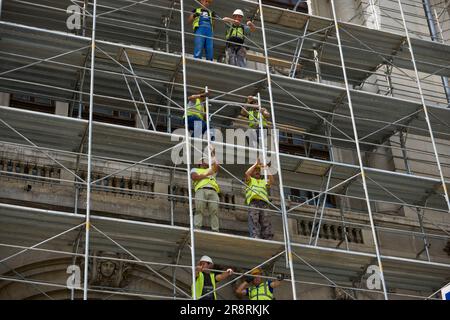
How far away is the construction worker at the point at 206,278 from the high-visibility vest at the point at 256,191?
168cm

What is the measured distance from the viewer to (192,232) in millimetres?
16547

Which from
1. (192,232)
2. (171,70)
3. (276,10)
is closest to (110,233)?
(192,232)

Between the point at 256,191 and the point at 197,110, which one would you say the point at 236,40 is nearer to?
the point at 197,110

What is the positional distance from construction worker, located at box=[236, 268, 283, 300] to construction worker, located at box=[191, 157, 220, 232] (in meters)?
1.17

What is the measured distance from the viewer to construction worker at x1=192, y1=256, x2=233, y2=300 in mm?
16609

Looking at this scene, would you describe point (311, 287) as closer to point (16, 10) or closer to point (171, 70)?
point (171, 70)

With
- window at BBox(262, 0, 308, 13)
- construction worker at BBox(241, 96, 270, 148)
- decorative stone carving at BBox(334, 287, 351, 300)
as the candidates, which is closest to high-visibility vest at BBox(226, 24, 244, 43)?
construction worker at BBox(241, 96, 270, 148)

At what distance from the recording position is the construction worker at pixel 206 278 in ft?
54.5

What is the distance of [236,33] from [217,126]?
217 cm

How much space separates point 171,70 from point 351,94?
4190 millimetres

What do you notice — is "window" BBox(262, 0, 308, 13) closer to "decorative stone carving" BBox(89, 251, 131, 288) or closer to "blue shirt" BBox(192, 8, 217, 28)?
"blue shirt" BBox(192, 8, 217, 28)

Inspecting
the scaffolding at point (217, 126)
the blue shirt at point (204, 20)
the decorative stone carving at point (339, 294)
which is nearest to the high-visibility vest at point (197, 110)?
the scaffolding at point (217, 126)

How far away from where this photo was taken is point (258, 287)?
1727 centimetres

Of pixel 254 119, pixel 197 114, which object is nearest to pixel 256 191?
pixel 254 119
